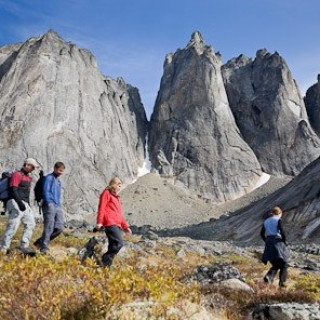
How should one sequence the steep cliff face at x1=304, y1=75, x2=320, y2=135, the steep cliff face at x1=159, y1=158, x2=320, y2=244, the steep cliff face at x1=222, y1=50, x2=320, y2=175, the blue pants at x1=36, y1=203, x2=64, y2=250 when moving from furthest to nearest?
the steep cliff face at x1=304, y1=75, x2=320, y2=135, the steep cliff face at x1=222, y1=50, x2=320, y2=175, the steep cliff face at x1=159, y1=158, x2=320, y2=244, the blue pants at x1=36, y1=203, x2=64, y2=250

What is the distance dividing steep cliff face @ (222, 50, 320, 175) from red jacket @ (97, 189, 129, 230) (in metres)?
105

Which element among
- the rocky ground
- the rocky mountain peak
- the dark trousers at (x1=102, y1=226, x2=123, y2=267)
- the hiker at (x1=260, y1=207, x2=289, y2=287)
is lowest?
the hiker at (x1=260, y1=207, x2=289, y2=287)

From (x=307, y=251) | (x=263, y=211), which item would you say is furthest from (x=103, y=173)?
(x=307, y=251)

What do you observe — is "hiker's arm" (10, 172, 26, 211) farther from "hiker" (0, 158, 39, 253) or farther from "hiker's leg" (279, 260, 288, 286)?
"hiker's leg" (279, 260, 288, 286)

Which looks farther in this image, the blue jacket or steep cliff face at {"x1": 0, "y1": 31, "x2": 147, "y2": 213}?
steep cliff face at {"x1": 0, "y1": 31, "x2": 147, "y2": 213}

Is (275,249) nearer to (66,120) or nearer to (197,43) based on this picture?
(66,120)

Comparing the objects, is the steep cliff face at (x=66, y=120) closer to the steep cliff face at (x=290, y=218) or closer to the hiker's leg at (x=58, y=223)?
the steep cliff face at (x=290, y=218)

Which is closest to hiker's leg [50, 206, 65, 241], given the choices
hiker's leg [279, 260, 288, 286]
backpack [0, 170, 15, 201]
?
backpack [0, 170, 15, 201]

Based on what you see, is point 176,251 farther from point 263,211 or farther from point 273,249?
point 263,211

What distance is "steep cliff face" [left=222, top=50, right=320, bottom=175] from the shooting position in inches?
4464

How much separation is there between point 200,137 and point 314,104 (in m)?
38.2

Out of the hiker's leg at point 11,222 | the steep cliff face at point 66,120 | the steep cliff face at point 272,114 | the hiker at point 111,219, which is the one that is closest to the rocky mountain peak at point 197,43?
the steep cliff face at point 272,114

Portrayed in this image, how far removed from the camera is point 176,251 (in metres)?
24.7

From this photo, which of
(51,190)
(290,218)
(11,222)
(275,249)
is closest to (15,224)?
(11,222)
